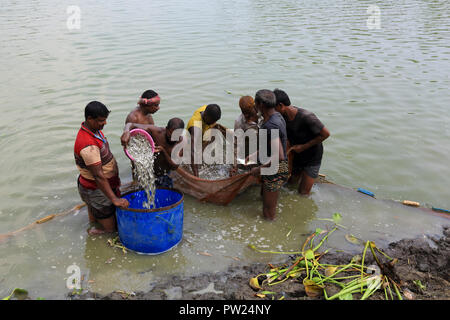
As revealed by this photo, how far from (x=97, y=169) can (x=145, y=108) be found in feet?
4.39

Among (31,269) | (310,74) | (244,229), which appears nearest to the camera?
(31,269)

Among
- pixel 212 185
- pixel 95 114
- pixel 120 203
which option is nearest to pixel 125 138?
pixel 95 114

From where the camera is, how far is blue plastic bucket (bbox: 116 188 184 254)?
3491 millimetres

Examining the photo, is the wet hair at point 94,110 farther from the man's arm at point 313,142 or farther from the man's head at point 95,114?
the man's arm at point 313,142

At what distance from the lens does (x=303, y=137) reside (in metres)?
4.67

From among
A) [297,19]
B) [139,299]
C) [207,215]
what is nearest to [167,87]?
[207,215]

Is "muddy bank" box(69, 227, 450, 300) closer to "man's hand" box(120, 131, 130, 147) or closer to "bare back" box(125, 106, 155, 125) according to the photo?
"man's hand" box(120, 131, 130, 147)

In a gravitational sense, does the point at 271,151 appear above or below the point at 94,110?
below

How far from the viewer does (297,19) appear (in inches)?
675

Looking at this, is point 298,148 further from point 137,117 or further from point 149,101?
point 137,117

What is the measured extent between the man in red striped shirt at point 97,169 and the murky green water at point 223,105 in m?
0.38
